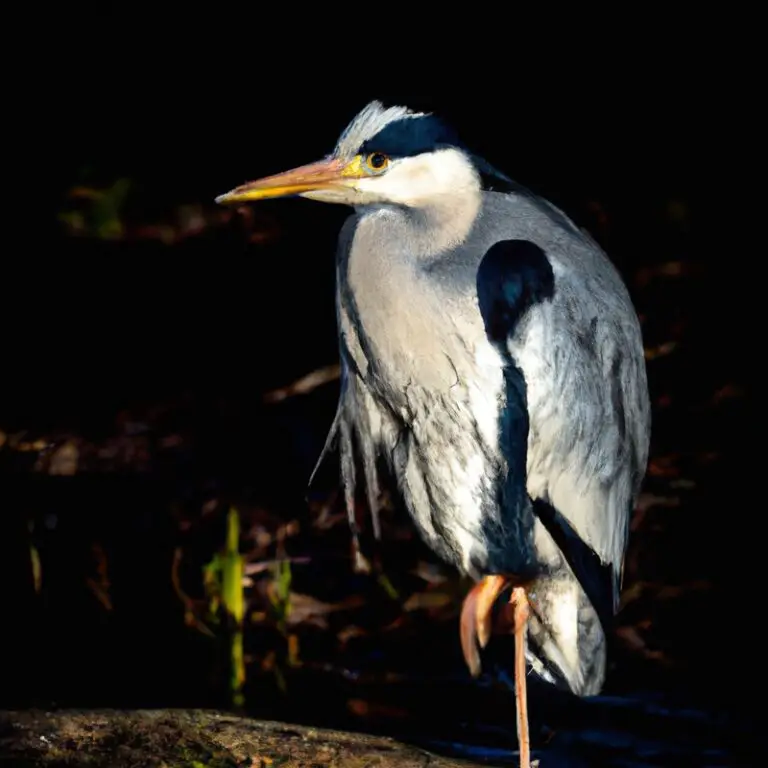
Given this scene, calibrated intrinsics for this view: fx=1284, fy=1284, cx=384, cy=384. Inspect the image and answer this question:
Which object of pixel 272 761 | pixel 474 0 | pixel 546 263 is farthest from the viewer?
pixel 474 0

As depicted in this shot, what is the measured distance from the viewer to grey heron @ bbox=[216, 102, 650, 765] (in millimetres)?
2838

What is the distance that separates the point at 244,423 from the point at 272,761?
1991 mm

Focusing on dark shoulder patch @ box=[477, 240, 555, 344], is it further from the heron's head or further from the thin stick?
the thin stick

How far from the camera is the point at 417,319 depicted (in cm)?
288

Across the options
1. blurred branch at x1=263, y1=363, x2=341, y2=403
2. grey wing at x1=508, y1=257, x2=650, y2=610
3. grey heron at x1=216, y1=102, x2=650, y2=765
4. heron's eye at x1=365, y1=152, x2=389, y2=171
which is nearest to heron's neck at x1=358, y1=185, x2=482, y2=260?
grey heron at x1=216, y1=102, x2=650, y2=765

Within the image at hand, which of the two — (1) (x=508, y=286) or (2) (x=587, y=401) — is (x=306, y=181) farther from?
(2) (x=587, y=401)

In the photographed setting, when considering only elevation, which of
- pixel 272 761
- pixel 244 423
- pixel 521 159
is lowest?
pixel 272 761

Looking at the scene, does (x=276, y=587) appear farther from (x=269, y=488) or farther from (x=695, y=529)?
(x=695, y=529)

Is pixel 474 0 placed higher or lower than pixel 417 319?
higher

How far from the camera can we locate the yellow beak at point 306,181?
9.37ft

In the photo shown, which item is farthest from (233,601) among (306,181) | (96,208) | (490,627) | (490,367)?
(96,208)

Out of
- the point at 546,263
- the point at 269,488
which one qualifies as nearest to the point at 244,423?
the point at 269,488

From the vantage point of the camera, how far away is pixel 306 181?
2865 millimetres

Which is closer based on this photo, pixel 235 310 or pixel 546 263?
pixel 546 263
